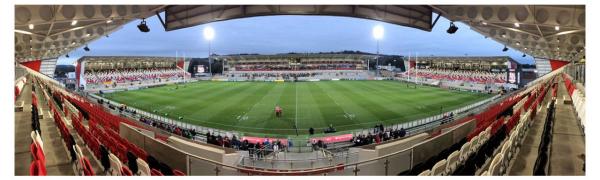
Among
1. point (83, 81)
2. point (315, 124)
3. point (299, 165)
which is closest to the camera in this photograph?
point (299, 165)

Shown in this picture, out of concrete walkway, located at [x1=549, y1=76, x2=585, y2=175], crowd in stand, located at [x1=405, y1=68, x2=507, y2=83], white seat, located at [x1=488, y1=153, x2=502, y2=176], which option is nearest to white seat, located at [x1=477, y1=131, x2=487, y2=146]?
concrete walkway, located at [x1=549, y1=76, x2=585, y2=175]

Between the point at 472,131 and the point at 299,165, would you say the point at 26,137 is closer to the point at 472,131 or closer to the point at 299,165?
the point at 299,165

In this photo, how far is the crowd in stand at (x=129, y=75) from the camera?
118 feet

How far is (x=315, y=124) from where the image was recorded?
1627 centimetres

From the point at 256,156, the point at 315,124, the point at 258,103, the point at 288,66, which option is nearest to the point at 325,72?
the point at 288,66

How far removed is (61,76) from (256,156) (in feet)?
95.7

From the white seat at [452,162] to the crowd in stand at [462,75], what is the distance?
120 feet

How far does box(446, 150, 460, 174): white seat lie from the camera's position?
452 cm

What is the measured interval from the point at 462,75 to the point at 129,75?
43.5 metres

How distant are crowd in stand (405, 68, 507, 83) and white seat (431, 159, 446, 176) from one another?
122 ft

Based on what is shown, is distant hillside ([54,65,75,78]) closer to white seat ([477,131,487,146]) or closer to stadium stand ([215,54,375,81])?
stadium stand ([215,54,375,81])

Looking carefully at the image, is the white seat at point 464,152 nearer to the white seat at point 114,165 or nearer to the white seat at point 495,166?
the white seat at point 495,166

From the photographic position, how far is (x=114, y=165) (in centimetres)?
445
